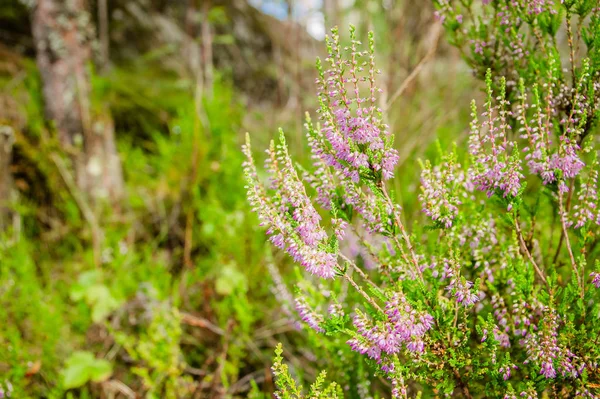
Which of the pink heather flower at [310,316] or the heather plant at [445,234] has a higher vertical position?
the heather plant at [445,234]

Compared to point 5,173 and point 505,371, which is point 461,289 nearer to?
Answer: point 505,371

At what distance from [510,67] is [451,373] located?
1211 mm

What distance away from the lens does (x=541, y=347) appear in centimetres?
121

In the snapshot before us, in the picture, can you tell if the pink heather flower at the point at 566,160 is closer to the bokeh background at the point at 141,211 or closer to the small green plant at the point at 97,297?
the bokeh background at the point at 141,211

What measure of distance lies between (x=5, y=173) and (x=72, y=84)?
0.95 meters

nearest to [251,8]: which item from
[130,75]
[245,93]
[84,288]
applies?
[245,93]

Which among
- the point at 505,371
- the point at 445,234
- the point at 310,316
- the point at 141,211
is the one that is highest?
the point at 445,234

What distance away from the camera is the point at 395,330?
1.16 metres

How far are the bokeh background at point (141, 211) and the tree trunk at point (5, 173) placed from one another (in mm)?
14

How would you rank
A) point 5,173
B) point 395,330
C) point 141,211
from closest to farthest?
point 395,330, point 5,173, point 141,211

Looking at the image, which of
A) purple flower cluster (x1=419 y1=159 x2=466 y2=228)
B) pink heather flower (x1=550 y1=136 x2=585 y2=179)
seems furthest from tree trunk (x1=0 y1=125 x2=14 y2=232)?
pink heather flower (x1=550 y1=136 x2=585 y2=179)

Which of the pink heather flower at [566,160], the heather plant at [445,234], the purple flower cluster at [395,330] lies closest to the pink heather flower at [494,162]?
the heather plant at [445,234]

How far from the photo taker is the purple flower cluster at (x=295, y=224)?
45.4 inches

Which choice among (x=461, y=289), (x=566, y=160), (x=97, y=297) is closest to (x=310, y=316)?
(x=461, y=289)
